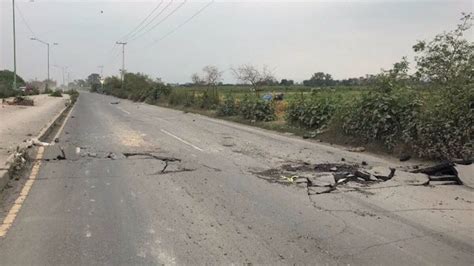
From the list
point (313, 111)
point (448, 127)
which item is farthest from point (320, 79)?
point (448, 127)

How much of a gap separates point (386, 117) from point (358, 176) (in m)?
5.46

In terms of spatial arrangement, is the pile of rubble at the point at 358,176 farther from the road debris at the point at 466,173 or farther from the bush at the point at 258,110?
the bush at the point at 258,110

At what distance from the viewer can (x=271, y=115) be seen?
29.0m

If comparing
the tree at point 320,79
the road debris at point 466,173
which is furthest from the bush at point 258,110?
the tree at point 320,79

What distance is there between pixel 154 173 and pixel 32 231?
444 cm

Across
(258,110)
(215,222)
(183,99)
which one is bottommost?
(183,99)

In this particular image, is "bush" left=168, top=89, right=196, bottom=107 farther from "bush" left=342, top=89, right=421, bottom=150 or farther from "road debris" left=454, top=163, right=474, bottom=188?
"road debris" left=454, top=163, right=474, bottom=188

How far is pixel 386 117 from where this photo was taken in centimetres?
1512

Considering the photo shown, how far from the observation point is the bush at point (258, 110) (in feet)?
95.4

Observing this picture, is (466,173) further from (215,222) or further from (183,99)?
(183,99)

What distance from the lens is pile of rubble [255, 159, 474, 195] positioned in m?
9.44

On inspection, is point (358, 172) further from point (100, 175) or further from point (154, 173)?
point (100, 175)

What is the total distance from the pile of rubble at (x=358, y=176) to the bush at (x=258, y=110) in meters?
17.5

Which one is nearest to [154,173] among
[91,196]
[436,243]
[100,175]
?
[100,175]
